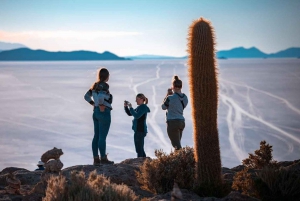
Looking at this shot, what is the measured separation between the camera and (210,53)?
7312 millimetres

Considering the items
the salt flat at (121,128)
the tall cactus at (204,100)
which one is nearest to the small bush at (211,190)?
the tall cactus at (204,100)

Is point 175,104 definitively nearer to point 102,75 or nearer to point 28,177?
point 102,75

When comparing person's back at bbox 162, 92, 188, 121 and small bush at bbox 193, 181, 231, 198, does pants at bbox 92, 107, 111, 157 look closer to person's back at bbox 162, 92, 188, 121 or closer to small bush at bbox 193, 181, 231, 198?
person's back at bbox 162, 92, 188, 121

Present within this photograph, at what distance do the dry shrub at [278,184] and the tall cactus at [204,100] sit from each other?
2.27 feet

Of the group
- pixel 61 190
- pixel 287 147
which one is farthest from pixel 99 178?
pixel 287 147

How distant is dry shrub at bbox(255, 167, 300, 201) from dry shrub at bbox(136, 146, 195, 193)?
1.11 metres

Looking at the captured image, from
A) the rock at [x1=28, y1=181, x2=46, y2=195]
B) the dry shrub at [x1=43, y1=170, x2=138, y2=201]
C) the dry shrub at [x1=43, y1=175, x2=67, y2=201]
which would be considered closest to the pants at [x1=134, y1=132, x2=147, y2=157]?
the rock at [x1=28, y1=181, x2=46, y2=195]

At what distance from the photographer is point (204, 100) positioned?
7258 millimetres

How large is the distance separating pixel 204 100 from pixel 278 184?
5.05ft

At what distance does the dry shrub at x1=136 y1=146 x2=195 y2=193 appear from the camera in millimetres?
7456

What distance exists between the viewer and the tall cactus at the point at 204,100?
23.8 ft

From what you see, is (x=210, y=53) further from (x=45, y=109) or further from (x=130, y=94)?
(x=130, y=94)

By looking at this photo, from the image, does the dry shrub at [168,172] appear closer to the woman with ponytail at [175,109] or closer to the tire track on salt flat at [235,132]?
the woman with ponytail at [175,109]

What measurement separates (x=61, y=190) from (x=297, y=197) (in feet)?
10.5
